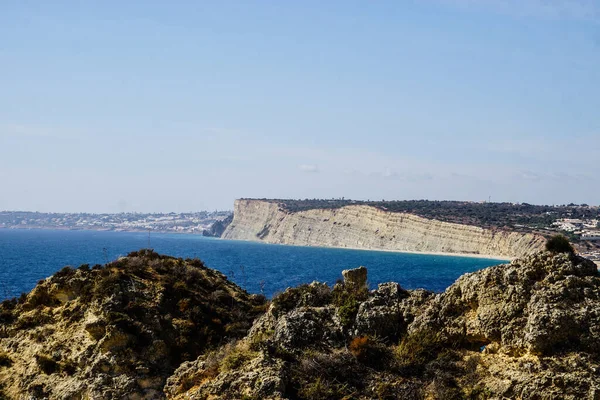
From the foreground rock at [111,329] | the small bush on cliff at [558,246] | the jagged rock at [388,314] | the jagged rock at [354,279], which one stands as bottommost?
the foreground rock at [111,329]

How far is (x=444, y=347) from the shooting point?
57.3 ft

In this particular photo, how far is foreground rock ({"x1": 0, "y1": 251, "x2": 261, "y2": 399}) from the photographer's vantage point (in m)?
21.3

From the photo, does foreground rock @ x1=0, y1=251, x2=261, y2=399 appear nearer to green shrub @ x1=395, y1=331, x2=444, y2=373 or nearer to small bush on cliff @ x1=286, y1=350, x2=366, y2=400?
small bush on cliff @ x1=286, y1=350, x2=366, y2=400

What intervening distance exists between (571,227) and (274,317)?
15917cm

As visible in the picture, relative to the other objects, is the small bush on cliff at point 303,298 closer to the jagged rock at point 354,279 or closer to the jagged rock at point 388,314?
the jagged rock at point 354,279

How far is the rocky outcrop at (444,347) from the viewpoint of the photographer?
1516 cm

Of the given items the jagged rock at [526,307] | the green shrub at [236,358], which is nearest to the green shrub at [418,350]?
the jagged rock at [526,307]

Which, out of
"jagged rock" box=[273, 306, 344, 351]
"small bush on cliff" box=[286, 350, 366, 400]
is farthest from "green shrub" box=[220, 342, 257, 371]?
"small bush on cliff" box=[286, 350, 366, 400]

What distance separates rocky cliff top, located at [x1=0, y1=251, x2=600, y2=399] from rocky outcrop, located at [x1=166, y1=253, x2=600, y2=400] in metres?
0.03

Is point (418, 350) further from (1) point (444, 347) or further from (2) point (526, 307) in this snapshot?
(2) point (526, 307)

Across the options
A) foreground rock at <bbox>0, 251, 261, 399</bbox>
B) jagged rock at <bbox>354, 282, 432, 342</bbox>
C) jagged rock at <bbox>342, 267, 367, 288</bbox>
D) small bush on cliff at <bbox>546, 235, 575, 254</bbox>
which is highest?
small bush on cliff at <bbox>546, 235, 575, 254</bbox>

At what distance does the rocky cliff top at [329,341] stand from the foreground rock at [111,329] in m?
0.05

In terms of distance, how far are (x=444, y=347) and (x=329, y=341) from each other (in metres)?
3.31

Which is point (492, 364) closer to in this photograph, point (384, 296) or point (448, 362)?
point (448, 362)
